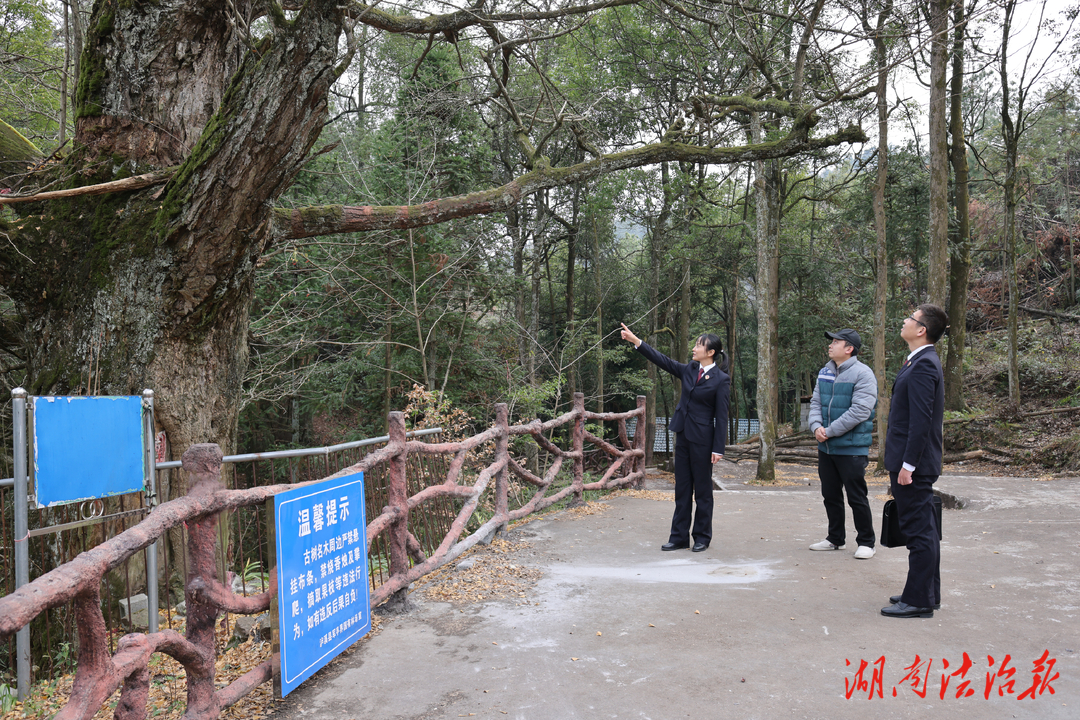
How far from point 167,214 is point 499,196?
9.66ft

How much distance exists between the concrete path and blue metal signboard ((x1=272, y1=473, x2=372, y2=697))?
149 mm

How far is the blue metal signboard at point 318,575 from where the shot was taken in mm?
3096

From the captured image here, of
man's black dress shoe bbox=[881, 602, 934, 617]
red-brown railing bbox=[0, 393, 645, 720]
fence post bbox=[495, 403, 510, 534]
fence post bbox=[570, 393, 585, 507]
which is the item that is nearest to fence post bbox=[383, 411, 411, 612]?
red-brown railing bbox=[0, 393, 645, 720]

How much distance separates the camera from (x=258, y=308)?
1380 centimetres

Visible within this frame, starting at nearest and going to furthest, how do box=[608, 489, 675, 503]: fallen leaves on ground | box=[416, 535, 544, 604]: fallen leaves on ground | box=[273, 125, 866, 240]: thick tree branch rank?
box=[416, 535, 544, 604]: fallen leaves on ground
box=[273, 125, 866, 240]: thick tree branch
box=[608, 489, 675, 503]: fallen leaves on ground

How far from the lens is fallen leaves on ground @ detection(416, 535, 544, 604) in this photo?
4.67 metres

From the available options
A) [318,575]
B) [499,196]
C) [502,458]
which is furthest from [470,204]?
[318,575]

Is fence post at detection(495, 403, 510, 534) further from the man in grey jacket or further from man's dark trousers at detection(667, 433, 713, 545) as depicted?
the man in grey jacket

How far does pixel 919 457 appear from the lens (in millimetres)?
4102

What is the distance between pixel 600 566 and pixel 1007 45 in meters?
16.1

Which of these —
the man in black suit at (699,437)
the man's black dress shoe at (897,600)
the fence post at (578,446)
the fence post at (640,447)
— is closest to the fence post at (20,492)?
the man in black suit at (699,437)

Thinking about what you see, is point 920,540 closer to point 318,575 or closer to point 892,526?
point 892,526

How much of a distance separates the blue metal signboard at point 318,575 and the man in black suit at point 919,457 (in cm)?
311

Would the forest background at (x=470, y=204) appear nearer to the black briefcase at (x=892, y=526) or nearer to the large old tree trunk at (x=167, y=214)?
the large old tree trunk at (x=167, y=214)
